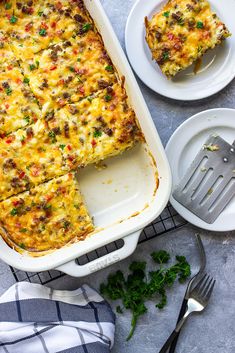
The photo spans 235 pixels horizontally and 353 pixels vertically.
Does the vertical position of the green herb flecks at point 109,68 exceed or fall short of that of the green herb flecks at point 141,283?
it exceeds it

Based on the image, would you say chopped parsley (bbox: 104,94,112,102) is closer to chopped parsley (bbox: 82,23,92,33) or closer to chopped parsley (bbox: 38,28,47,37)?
chopped parsley (bbox: 82,23,92,33)

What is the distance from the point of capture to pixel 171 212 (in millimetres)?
4059

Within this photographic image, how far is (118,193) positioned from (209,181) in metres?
0.75

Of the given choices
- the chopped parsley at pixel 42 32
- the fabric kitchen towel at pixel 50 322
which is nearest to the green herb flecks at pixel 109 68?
the chopped parsley at pixel 42 32

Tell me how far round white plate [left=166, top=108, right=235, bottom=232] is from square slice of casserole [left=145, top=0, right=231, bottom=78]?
50cm

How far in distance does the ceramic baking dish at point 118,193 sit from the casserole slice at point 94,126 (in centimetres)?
12

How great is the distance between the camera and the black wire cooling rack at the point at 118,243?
404 cm

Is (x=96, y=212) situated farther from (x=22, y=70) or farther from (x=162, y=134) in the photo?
(x=22, y=70)

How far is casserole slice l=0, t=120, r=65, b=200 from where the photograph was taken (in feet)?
12.0

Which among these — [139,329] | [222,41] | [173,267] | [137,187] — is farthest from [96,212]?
[222,41]

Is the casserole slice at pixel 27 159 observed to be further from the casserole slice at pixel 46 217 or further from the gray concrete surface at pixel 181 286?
the gray concrete surface at pixel 181 286

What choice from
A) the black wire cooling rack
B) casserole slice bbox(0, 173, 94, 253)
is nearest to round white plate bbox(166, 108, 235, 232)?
the black wire cooling rack

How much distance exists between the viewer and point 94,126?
145 inches

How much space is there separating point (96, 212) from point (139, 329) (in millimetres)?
1066
